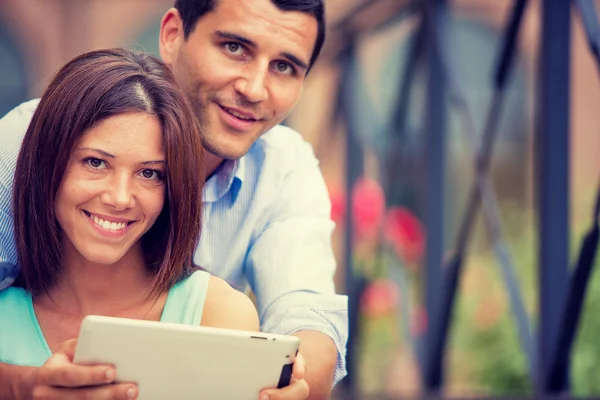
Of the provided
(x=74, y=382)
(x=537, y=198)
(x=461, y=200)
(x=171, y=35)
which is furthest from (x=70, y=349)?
(x=461, y=200)

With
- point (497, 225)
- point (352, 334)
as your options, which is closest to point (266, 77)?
point (497, 225)

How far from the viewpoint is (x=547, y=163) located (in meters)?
2.95

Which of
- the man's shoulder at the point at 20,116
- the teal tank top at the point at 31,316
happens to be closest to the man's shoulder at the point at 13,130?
the man's shoulder at the point at 20,116

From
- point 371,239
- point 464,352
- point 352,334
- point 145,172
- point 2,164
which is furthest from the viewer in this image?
point 371,239

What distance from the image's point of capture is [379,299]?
18.5ft

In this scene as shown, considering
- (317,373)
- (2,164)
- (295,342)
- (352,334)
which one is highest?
(2,164)

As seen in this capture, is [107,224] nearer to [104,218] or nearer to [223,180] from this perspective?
[104,218]

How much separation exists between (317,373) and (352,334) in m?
3.41

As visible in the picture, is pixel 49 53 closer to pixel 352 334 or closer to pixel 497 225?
pixel 352 334

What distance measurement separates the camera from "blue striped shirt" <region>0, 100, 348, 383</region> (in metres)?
2.17

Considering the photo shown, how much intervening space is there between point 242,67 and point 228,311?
1.58ft

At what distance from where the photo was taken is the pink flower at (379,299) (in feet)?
18.4

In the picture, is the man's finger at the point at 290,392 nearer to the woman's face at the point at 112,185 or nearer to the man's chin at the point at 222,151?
the woman's face at the point at 112,185

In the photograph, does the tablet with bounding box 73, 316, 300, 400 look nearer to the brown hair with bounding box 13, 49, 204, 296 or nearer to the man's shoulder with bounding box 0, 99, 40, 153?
the brown hair with bounding box 13, 49, 204, 296
